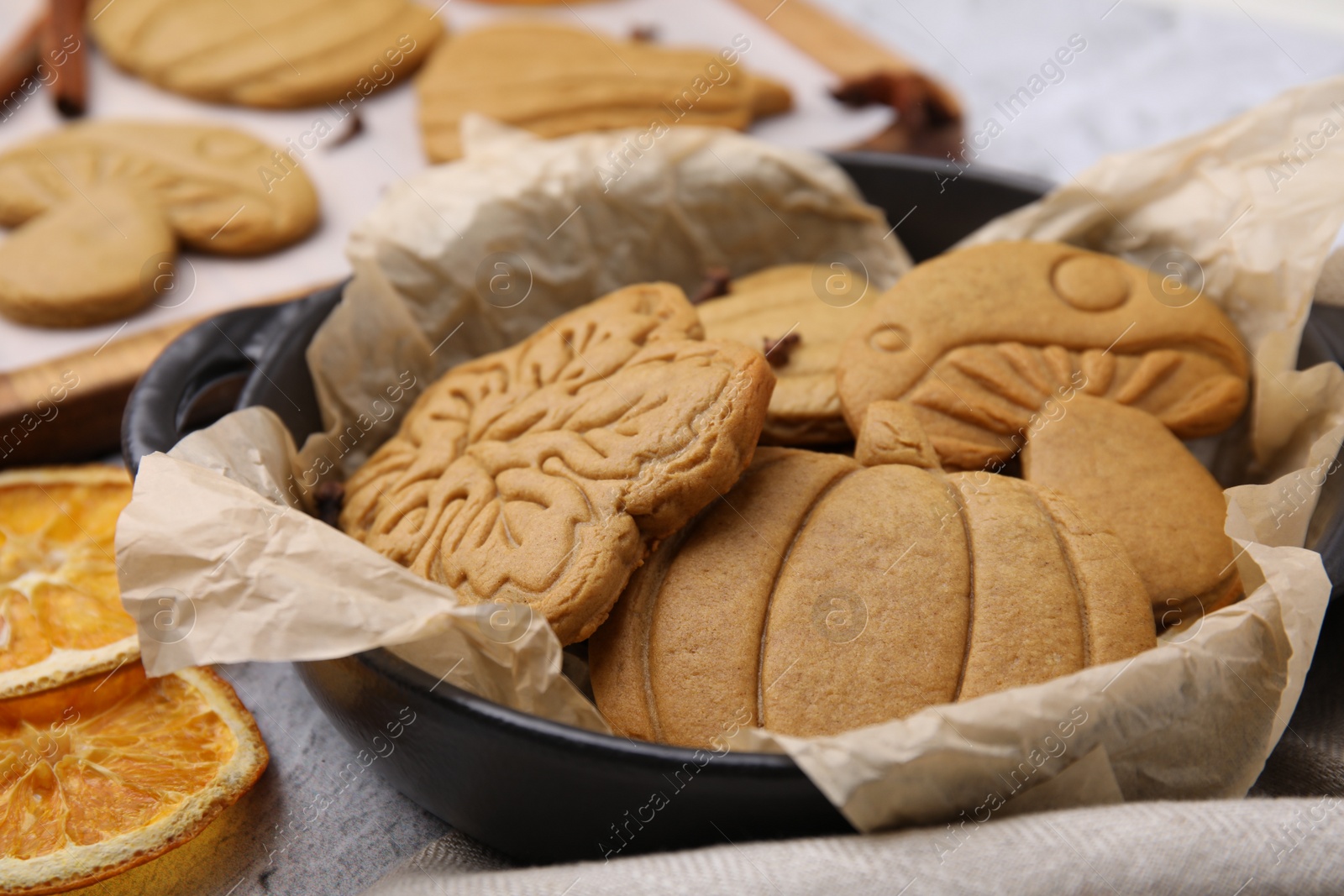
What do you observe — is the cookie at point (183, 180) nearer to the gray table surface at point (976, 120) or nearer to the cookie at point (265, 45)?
the cookie at point (265, 45)

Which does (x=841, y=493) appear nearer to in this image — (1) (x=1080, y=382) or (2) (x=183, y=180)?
A: (1) (x=1080, y=382)

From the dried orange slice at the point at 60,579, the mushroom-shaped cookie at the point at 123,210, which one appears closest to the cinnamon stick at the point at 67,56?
the mushroom-shaped cookie at the point at 123,210

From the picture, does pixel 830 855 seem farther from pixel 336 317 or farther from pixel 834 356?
pixel 336 317

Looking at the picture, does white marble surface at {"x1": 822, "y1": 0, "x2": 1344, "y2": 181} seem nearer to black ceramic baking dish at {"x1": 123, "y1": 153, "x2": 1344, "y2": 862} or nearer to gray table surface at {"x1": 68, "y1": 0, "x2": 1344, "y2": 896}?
gray table surface at {"x1": 68, "y1": 0, "x2": 1344, "y2": 896}

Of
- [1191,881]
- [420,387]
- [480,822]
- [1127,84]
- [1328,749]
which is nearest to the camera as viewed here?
[1191,881]

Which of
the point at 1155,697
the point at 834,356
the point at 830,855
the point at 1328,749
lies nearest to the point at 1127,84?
the point at 834,356

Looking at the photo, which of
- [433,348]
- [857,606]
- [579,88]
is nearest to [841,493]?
[857,606]
